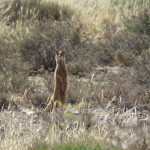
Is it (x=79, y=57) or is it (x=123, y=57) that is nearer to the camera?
(x=79, y=57)

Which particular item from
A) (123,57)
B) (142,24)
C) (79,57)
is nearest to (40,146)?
(79,57)

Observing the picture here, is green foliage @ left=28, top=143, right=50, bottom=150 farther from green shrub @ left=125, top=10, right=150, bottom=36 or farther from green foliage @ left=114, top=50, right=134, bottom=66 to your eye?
green shrub @ left=125, top=10, right=150, bottom=36

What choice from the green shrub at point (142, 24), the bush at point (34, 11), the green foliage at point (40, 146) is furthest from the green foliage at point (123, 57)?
the green foliage at point (40, 146)

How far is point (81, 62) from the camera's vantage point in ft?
40.3

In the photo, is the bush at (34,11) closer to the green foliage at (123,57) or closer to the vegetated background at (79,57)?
the vegetated background at (79,57)

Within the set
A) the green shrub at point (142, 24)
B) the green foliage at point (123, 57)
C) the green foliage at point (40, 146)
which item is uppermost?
the green foliage at point (40, 146)

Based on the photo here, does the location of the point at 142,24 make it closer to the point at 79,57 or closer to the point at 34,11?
the point at 79,57

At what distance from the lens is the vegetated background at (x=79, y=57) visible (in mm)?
8872

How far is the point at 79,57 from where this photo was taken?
12977mm

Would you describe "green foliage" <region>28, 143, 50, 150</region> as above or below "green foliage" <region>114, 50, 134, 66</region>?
above

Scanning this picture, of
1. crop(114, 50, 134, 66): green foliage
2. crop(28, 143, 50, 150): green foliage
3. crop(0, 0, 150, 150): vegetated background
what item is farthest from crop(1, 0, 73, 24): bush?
crop(28, 143, 50, 150): green foliage

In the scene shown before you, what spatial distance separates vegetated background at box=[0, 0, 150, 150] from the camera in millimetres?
8872

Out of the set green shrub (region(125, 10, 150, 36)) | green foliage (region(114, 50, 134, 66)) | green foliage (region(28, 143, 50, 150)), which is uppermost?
green foliage (region(28, 143, 50, 150))

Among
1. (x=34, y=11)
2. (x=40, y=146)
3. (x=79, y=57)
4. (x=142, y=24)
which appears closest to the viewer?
(x=40, y=146)
